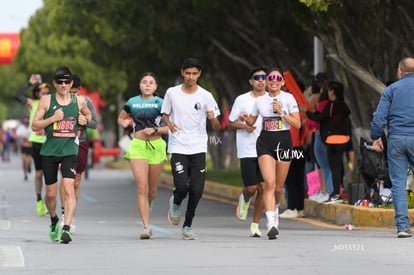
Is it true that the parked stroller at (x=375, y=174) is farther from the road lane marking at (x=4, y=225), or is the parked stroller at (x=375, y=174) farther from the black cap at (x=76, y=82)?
the road lane marking at (x=4, y=225)

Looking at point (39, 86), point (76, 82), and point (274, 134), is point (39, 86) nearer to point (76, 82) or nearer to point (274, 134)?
point (76, 82)

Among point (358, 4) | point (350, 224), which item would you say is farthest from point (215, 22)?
point (350, 224)

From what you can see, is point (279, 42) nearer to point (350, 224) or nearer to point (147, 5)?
point (147, 5)

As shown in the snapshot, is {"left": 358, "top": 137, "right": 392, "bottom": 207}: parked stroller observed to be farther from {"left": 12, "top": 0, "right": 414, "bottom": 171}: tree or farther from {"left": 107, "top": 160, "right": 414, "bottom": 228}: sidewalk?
{"left": 12, "top": 0, "right": 414, "bottom": 171}: tree

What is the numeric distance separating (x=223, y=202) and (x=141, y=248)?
31.1ft

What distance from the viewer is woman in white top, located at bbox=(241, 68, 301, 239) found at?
44.2 ft

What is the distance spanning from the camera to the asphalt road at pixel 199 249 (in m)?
10.5

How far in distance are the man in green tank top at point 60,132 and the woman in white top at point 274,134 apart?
196 centimetres

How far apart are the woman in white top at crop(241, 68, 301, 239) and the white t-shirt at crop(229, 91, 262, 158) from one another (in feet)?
0.90

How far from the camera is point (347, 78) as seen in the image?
2084cm

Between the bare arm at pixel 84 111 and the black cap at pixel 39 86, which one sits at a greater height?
the black cap at pixel 39 86

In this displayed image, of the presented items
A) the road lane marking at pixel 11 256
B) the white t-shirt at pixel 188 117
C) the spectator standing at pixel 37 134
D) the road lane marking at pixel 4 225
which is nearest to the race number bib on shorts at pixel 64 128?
the white t-shirt at pixel 188 117

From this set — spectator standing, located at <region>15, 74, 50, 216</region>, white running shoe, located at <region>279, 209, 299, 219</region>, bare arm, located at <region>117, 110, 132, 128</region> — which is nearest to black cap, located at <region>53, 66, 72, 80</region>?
bare arm, located at <region>117, 110, 132, 128</region>

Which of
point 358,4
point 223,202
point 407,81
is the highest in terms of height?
point 358,4
